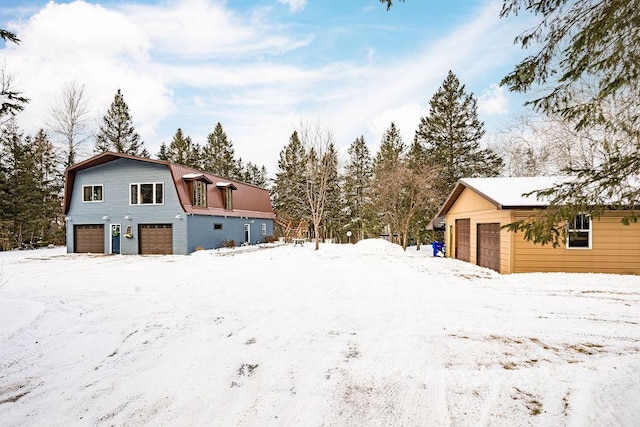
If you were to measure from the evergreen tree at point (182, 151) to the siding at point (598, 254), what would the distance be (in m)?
34.1

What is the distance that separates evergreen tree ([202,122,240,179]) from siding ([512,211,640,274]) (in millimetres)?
33007

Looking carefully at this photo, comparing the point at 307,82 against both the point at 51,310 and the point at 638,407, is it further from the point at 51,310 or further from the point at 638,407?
the point at 638,407

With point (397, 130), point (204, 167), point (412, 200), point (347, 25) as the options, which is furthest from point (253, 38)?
point (204, 167)

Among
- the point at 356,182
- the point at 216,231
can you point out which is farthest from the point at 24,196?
the point at 356,182

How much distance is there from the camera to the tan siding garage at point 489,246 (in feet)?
39.3

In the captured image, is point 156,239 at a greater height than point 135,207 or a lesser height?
lesser

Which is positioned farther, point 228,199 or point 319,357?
point 228,199

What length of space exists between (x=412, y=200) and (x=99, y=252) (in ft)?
65.4

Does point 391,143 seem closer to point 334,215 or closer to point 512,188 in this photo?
point 334,215

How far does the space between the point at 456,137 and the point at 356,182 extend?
11783mm

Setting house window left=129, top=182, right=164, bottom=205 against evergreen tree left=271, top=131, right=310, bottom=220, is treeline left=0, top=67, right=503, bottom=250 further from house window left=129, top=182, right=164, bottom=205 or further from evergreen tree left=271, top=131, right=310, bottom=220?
house window left=129, top=182, right=164, bottom=205

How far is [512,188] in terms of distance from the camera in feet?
40.0

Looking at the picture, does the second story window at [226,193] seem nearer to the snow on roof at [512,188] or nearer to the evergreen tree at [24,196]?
the evergreen tree at [24,196]

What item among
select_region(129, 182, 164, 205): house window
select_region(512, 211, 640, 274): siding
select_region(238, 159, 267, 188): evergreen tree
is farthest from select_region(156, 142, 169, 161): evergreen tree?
select_region(512, 211, 640, 274): siding
